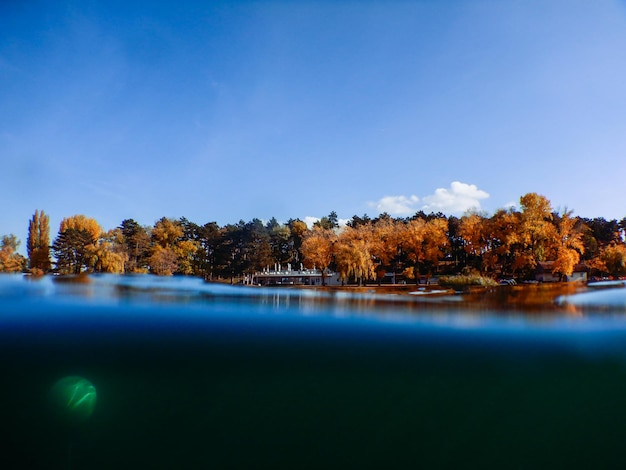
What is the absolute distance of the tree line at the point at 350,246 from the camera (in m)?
18.5

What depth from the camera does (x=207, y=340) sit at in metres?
11.8

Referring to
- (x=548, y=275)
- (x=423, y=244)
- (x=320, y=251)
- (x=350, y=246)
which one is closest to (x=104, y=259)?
(x=320, y=251)

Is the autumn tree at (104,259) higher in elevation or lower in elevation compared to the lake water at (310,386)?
higher

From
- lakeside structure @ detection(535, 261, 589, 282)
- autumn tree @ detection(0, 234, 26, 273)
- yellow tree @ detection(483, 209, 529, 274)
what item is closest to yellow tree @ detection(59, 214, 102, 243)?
autumn tree @ detection(0, 234, 26, 273)

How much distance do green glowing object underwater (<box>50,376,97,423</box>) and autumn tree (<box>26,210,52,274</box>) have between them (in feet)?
54.8

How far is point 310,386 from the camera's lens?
1001 centimetres

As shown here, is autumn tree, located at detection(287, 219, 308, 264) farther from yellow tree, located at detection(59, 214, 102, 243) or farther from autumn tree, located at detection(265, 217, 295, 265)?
yellow tree, located at detection(59, 214, 102, 243)

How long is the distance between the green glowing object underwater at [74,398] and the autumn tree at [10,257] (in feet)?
89.9

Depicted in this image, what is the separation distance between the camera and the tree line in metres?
18.5

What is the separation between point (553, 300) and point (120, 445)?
16.5 metres

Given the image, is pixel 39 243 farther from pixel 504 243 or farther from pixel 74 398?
pixel 504 243

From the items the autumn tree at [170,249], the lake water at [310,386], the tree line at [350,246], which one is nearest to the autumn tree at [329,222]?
the tree line at [350,246]

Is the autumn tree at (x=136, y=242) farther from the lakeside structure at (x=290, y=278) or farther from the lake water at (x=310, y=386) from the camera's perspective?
the lake water at (x=310, y=386)

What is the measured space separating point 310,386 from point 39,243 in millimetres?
23342
